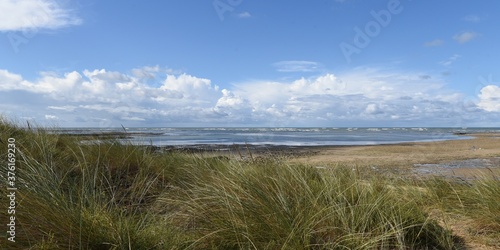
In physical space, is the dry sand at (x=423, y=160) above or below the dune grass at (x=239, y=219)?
below

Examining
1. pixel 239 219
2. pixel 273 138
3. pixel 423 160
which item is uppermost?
pixel 239 219

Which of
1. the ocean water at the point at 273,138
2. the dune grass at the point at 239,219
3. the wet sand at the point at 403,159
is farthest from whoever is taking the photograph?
the ocean water at the point at 273,138

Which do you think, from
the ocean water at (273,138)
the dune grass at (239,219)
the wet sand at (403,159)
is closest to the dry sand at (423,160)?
the wet sand at (403,159)

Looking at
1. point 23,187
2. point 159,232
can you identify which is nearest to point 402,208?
point 159,232

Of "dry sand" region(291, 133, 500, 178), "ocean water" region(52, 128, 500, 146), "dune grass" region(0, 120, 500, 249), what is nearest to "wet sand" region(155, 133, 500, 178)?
"dry sand" region(291, 133, 500, 178)

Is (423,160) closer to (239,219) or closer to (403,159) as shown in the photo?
(403,159)

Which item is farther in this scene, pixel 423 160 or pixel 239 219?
pixel 423 160

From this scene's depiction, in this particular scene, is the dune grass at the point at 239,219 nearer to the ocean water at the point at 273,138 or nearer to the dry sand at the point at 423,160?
the ocean water at the point at 273,138

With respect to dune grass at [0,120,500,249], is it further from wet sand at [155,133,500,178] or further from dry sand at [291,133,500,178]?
dry sand at [291,133,500,178]

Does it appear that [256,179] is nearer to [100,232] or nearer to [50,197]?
[100,232]

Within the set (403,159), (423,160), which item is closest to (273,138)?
(403,159)

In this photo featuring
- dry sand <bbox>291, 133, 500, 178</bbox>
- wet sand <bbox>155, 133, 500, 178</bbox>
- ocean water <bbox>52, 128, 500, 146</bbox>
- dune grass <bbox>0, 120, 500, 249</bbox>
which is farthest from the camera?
ocean water <bbox>52, 128, 500, 146</bbox>

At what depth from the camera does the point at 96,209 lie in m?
2.96

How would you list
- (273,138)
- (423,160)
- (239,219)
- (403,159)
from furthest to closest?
(273,138) → (403,159) → (423,160) → (239,219)
